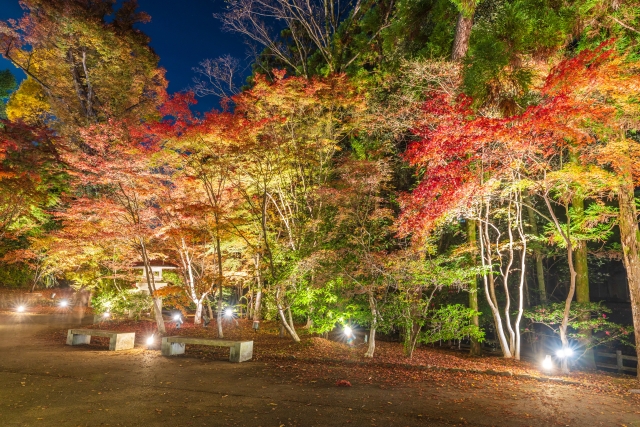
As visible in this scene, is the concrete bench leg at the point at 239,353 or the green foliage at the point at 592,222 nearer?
the concrete bench leg at the point at 239,353

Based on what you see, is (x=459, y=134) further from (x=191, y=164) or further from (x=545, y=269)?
(x=545, y=269)

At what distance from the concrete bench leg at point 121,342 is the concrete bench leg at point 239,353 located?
3.05m

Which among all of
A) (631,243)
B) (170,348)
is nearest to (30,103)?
(170,348)

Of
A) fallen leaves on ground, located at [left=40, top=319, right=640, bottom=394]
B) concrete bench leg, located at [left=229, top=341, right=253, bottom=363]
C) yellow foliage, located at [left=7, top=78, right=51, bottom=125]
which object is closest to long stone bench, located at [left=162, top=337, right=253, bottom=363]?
concrete bench leg, located at [left=229, top=341, right=253, bottom=363]

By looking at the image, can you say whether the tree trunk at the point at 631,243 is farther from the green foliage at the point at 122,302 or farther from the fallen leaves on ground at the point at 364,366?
the green foliage at the point at 122,302

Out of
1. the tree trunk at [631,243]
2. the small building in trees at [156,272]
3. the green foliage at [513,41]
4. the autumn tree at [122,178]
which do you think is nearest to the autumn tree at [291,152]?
the autumn tree at [122,178]

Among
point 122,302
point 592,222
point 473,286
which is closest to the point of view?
point 592,222

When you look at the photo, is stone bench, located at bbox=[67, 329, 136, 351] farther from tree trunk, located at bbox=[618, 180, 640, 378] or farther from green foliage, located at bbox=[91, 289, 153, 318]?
tree trunk, located at bbox=[618, 180, 640, 378]

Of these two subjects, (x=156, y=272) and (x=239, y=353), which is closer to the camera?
(x=239, y=353)

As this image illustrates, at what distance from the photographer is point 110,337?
340 inches

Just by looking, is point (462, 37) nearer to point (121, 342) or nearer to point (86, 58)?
point (121, 342)

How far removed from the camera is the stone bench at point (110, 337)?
27.9ft

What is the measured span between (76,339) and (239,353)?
4.85m

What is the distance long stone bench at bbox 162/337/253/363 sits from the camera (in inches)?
292
